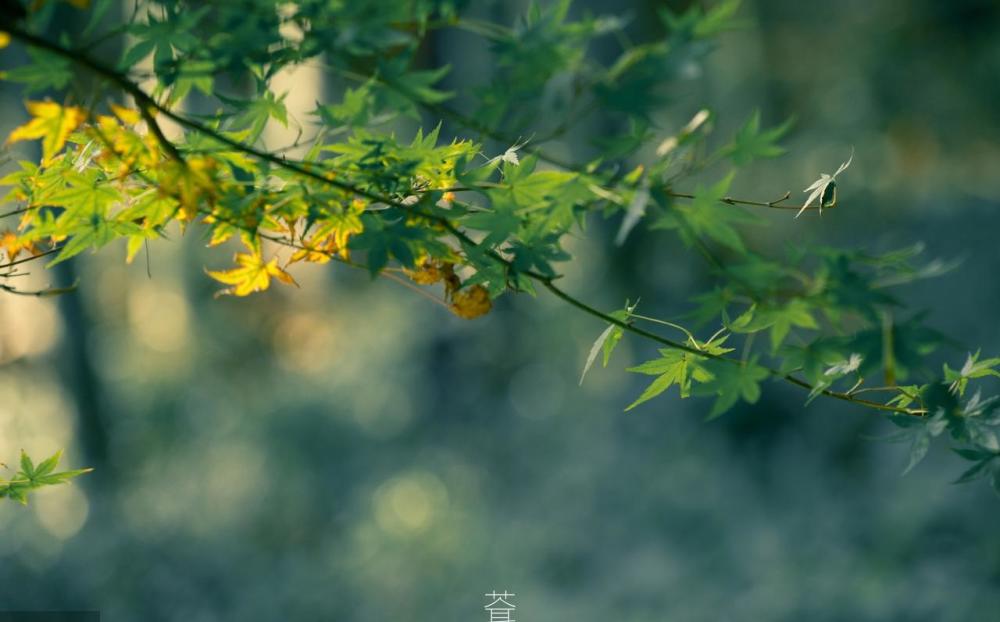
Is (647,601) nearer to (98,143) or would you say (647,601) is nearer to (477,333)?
(477,333)

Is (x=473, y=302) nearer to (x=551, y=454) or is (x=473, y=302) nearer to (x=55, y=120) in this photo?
(x=55, y=120)

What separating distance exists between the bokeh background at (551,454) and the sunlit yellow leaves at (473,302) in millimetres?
2864

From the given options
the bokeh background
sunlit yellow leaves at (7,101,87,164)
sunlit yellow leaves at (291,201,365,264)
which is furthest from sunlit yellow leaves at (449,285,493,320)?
the bokeh background

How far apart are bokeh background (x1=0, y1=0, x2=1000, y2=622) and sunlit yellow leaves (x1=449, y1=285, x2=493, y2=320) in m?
2.86

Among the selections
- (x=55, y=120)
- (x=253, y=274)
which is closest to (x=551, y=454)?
(x=253, y=274)

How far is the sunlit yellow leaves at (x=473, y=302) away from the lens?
101 centimetres

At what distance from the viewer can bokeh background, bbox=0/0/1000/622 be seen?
3816mm

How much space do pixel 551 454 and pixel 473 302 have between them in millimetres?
4011

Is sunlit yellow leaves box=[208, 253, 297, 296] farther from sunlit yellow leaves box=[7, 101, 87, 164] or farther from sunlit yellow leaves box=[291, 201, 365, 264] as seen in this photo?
sunlit yellow leaves box=[7, 101, 87, 164]

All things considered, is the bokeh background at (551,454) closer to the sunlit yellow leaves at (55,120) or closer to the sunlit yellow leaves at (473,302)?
the sunlit yellow leaves at (473,302)

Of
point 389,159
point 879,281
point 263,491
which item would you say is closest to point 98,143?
point 389,159

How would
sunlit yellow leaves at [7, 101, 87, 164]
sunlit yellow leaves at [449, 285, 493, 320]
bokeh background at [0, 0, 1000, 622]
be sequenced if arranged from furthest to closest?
bokeh background at [0, 0, 1000, 622] < sunlit yellow leaves at [449, 285, 493, 320] < sunlit yellow leaves at [7, 101, 87, 164]

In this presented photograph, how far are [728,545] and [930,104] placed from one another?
12.5ft

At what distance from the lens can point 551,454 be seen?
16.2 ft
